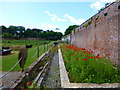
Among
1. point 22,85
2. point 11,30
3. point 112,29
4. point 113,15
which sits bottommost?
point 22,85

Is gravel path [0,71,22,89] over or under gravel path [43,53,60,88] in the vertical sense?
over

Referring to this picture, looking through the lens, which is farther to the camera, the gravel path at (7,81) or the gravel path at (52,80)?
the gravel path at (52,80)

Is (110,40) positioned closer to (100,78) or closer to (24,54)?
(100,78)

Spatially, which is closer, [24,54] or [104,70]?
[104,70]

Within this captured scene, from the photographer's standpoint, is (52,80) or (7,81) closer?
(7,81)

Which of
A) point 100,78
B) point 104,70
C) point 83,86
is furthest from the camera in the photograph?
point 104,70

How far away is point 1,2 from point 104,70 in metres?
3.96

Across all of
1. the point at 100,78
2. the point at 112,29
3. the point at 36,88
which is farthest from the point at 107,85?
the point at 112,29

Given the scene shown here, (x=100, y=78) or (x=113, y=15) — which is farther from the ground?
(x=113, y=15)

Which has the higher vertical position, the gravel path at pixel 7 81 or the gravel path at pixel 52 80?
the gravel path at pixel 7 81

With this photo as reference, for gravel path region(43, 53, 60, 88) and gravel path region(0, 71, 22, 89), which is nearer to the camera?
gravel path region(0, 71, 22, 89)

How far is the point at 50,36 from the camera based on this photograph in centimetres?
5697

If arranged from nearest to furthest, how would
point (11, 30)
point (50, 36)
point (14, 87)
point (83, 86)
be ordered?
point (83, 86)
point (14, 87)
point (11, 30)
point (50, 36)

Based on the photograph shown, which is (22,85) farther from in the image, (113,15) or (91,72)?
(113,15)
